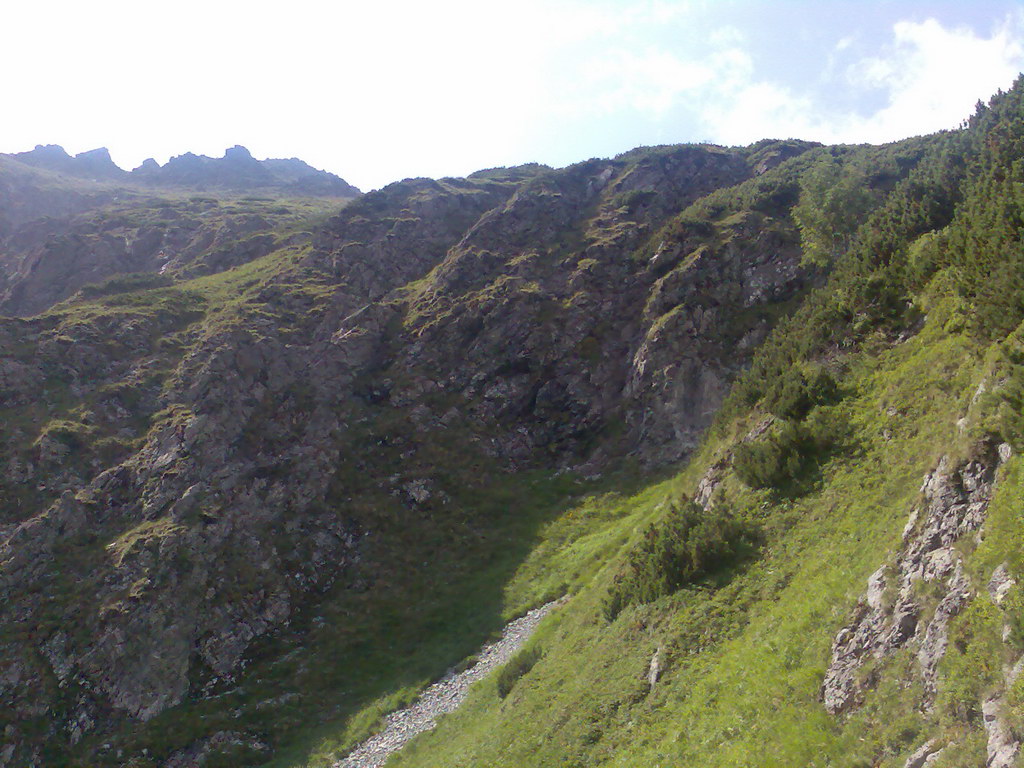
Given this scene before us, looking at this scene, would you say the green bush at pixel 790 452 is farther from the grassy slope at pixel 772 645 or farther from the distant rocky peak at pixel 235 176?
the distant rocky peak at pixel 235 176

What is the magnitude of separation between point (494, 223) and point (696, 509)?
6256 centimetres

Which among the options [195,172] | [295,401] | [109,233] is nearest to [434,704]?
[295,401]

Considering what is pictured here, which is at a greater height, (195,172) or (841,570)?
(195,172)

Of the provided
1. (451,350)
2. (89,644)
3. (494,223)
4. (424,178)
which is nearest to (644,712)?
(89,644)

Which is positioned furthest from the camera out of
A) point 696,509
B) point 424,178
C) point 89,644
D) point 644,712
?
point 424,178

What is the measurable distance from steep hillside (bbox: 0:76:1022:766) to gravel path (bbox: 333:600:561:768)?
0.96m

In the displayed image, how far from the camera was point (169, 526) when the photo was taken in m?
35.2

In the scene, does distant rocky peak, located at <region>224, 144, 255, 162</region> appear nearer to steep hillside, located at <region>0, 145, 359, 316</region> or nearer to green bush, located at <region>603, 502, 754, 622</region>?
steep hillside, located at <region>0, 145, 359, 316</region>

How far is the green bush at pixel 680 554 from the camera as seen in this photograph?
1723 cm

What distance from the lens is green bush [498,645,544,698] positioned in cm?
2206

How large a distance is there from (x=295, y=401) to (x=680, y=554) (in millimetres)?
40067

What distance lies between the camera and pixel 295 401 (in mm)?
49344

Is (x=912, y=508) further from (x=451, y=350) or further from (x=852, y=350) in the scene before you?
(x=451, y=350)

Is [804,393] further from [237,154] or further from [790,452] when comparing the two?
[237,154]
